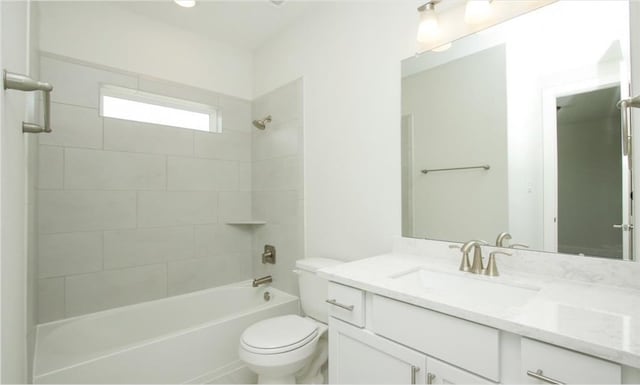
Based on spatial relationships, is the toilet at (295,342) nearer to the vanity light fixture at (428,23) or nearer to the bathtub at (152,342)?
the bathtub at (152,342)

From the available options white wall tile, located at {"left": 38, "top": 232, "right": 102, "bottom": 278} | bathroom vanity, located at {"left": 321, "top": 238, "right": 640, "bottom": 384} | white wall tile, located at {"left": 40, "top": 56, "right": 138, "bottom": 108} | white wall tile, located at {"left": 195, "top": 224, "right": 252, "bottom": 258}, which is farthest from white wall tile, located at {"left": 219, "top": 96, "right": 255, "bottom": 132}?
bathroom vanity, located at {"left": 321, "top": 238, "right": 640, "bottom": 384}

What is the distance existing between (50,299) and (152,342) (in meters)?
0.84

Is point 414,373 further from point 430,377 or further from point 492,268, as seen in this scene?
point 492,268

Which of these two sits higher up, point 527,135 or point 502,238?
point 527,135

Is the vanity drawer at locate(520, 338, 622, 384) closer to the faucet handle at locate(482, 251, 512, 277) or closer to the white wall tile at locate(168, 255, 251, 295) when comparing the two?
the faucet handle at locate(482, 251, 512, 277)

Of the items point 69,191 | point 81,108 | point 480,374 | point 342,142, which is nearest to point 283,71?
point 342,142

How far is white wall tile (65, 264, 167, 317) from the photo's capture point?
74.1 inches

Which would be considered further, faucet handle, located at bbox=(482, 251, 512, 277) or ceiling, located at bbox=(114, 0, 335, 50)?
ceiling, located at bbox=(114, 0, 335, 50)

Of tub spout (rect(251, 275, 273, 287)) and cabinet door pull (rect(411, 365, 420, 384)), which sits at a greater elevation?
cabinet door pull (rect(411, 365, 420, 384))

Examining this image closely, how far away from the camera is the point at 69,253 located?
1870 millimetres

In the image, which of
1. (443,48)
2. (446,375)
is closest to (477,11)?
(443,48)

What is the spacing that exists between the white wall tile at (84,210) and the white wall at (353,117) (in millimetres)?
1368

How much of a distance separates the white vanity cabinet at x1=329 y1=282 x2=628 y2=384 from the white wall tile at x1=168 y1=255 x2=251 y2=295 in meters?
1.61

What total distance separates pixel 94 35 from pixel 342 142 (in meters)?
1.91
